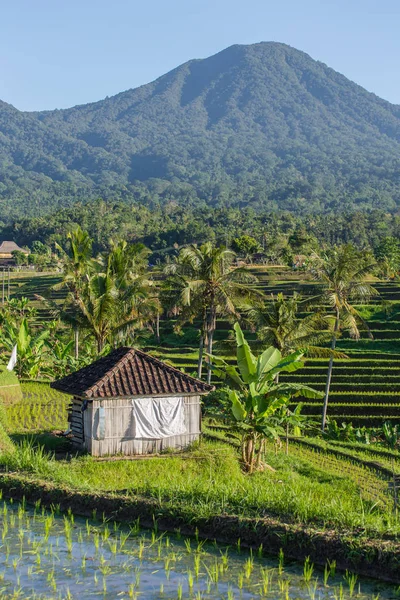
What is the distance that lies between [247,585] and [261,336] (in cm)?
Answer: 1671

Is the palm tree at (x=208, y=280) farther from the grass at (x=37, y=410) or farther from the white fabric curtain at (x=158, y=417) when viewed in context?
the white fabric curtain at (x=158, y=417)

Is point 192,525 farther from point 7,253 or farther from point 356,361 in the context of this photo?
point 7,253

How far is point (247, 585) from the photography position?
26.4 ft

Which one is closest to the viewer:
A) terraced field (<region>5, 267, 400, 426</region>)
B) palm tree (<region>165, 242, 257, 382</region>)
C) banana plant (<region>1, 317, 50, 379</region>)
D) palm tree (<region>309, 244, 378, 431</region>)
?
palm tree (<region>165, 242, 257, 382</region>)

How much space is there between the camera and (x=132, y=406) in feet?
55.1

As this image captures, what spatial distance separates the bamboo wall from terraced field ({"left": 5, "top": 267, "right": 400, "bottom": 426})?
698 cm

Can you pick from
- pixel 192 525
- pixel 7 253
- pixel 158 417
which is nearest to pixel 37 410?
pixel 158 417

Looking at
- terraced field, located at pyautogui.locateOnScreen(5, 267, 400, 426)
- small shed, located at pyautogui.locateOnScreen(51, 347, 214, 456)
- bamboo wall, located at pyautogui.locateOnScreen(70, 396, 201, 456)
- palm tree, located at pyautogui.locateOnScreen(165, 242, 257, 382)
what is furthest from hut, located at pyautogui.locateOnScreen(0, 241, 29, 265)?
bamboo wall, located at pyautogui.locateOnScreen(70, 396, 201, 456)

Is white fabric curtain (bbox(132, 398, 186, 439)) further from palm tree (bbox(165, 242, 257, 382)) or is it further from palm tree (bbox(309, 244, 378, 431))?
palm tree (bbox(309, 244, 378, 431))

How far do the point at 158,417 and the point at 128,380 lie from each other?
101 cm

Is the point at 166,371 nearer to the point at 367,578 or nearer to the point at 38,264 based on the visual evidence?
the point at 367,578

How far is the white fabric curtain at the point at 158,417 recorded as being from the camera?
1684 centimetres

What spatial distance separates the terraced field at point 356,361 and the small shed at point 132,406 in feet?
20.5

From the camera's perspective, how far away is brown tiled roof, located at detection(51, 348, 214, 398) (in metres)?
16.7
